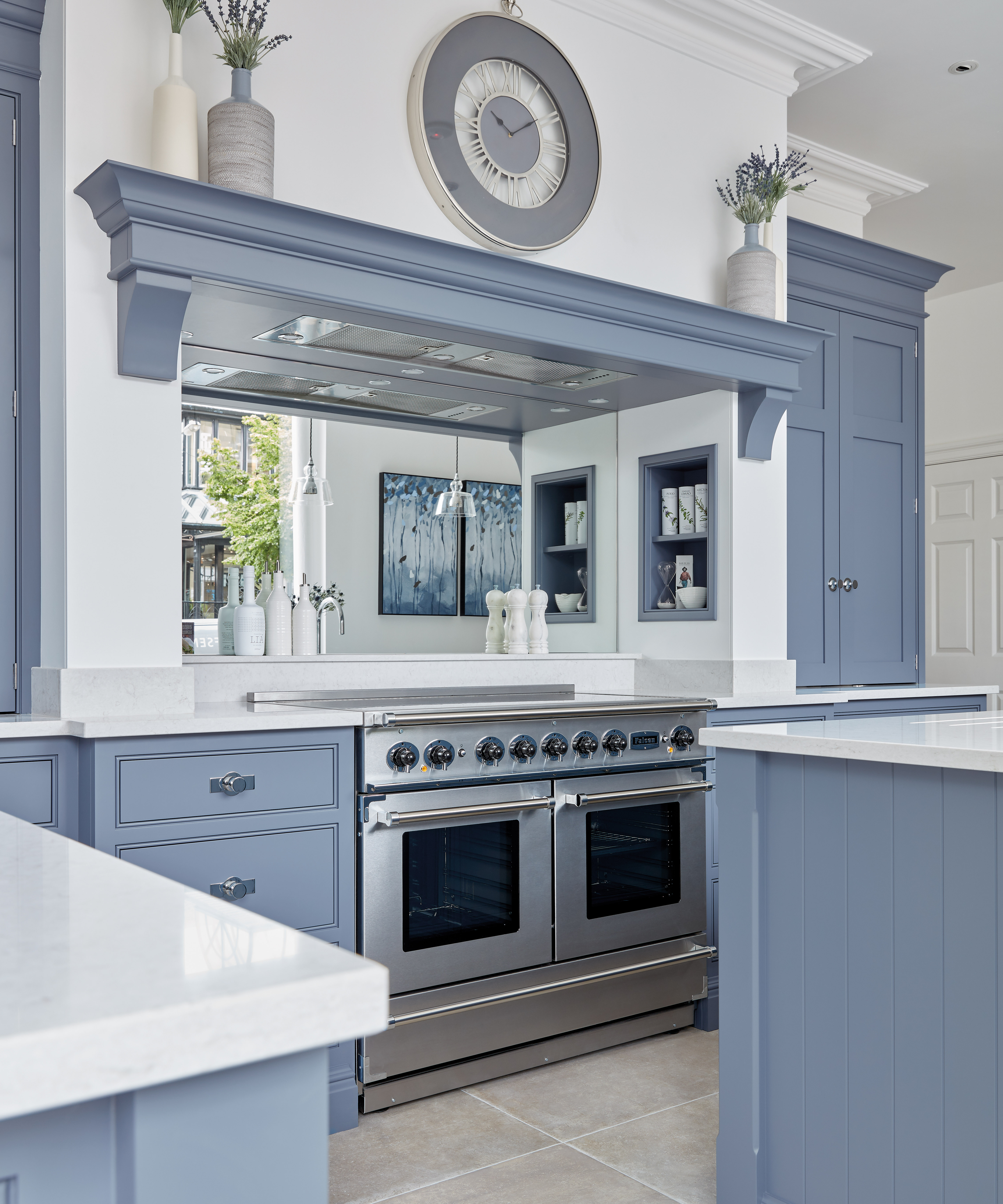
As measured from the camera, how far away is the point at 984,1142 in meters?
1.73

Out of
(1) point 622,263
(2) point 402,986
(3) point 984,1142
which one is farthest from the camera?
(1) point 622,263

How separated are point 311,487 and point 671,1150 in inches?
81.4

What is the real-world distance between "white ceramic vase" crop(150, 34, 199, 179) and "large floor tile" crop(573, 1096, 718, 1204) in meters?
2.39

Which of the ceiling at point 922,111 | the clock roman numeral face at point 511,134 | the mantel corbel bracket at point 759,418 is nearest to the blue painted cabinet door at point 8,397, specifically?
the clock roman numeral face at point 511,134

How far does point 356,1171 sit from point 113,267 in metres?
2.08

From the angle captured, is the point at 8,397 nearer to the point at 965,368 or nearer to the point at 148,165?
the point at 148,165

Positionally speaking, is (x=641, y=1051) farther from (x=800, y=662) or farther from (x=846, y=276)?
(x=846, y=276)

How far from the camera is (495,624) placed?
12.5ft

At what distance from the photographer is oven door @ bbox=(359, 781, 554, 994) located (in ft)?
8.86

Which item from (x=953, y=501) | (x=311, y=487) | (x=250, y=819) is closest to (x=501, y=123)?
(x=311, y=487)

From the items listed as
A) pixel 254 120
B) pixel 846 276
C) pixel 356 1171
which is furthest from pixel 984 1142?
pixel 846 276

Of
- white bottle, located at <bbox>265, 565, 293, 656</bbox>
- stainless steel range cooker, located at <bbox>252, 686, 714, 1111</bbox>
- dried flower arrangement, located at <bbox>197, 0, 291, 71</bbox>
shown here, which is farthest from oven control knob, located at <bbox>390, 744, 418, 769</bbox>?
dried flower arrangement, located at <bbox>197, 0, 291, 71</bbox>

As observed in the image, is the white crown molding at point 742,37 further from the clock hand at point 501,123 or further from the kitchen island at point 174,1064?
the kitchen island at point 174,1064

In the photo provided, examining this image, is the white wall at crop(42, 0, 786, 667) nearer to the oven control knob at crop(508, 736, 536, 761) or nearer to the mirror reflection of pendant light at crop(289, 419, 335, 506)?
the mirror reflection of pendant light at crop(289, 419, 335, 506)
